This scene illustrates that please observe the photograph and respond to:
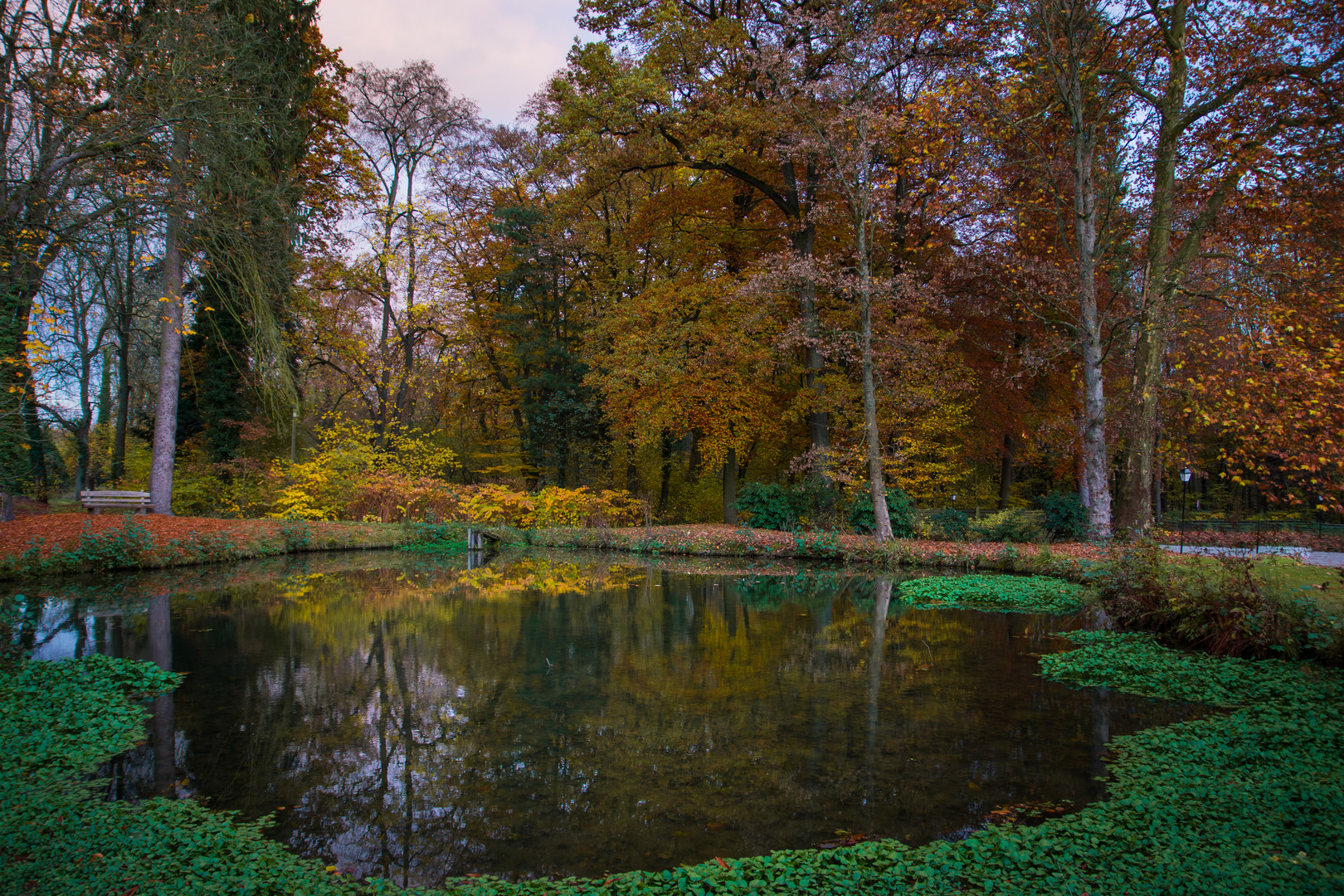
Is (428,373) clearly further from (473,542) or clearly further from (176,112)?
(176,112)

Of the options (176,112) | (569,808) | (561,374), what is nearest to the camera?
(569,808)

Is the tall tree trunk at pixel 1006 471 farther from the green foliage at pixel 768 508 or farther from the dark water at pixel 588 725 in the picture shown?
the dark water at pixel 588 725

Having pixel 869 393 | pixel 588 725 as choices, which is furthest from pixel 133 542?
pixel 869 393

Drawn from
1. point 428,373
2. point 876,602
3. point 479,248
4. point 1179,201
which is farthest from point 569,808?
point 428,373

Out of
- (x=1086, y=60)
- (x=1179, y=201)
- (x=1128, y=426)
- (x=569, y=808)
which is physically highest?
(x=1086, y=60)

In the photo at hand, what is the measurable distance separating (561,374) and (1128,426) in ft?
51.8

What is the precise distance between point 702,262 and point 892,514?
8945 mm

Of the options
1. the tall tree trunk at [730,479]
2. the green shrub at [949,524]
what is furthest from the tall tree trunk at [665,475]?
the green shrub at [949,524]

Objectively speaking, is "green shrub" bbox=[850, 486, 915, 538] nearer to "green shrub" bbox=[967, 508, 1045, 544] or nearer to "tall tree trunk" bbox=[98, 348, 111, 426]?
"green shrub" bbox=[967, 508, 1045, 544]

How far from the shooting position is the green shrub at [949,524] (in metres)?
16.0

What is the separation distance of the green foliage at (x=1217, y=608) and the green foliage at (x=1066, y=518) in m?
7.67

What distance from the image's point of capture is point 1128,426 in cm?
1151

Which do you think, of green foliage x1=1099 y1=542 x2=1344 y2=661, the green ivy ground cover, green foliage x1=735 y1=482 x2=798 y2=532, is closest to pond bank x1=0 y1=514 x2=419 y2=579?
the green ivy ground cover

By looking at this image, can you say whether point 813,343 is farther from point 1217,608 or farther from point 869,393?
point 1217,608
